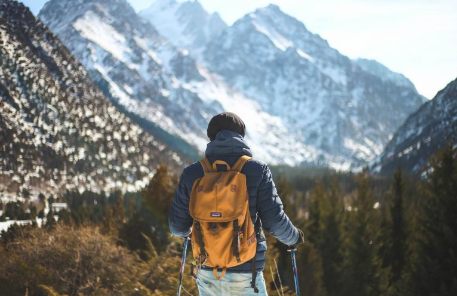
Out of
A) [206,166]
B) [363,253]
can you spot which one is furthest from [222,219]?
[363,253]

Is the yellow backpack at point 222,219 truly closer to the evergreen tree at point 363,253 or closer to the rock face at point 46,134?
the evergreen tree at point 363,253

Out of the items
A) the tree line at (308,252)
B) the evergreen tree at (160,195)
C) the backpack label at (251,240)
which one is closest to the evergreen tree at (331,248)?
the tree line at (308,252)

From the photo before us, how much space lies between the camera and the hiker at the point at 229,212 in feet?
13.0

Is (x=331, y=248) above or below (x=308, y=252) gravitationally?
above

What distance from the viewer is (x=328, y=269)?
27266 mm

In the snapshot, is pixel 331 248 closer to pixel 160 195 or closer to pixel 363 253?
pixel 363 253

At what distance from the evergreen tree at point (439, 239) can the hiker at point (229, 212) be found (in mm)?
11969

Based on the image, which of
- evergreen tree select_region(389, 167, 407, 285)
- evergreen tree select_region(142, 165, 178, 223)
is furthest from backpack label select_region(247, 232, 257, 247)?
evergreen tree select_region(142, 165, 178, 223)

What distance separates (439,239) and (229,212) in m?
13.3

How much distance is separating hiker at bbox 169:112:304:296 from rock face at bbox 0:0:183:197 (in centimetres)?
12171

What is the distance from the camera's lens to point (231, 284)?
4.18 meters

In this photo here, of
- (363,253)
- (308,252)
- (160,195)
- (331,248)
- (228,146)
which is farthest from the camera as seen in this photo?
(160,195)

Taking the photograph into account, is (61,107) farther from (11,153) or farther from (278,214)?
(278,214)

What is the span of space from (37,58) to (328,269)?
19585cm
